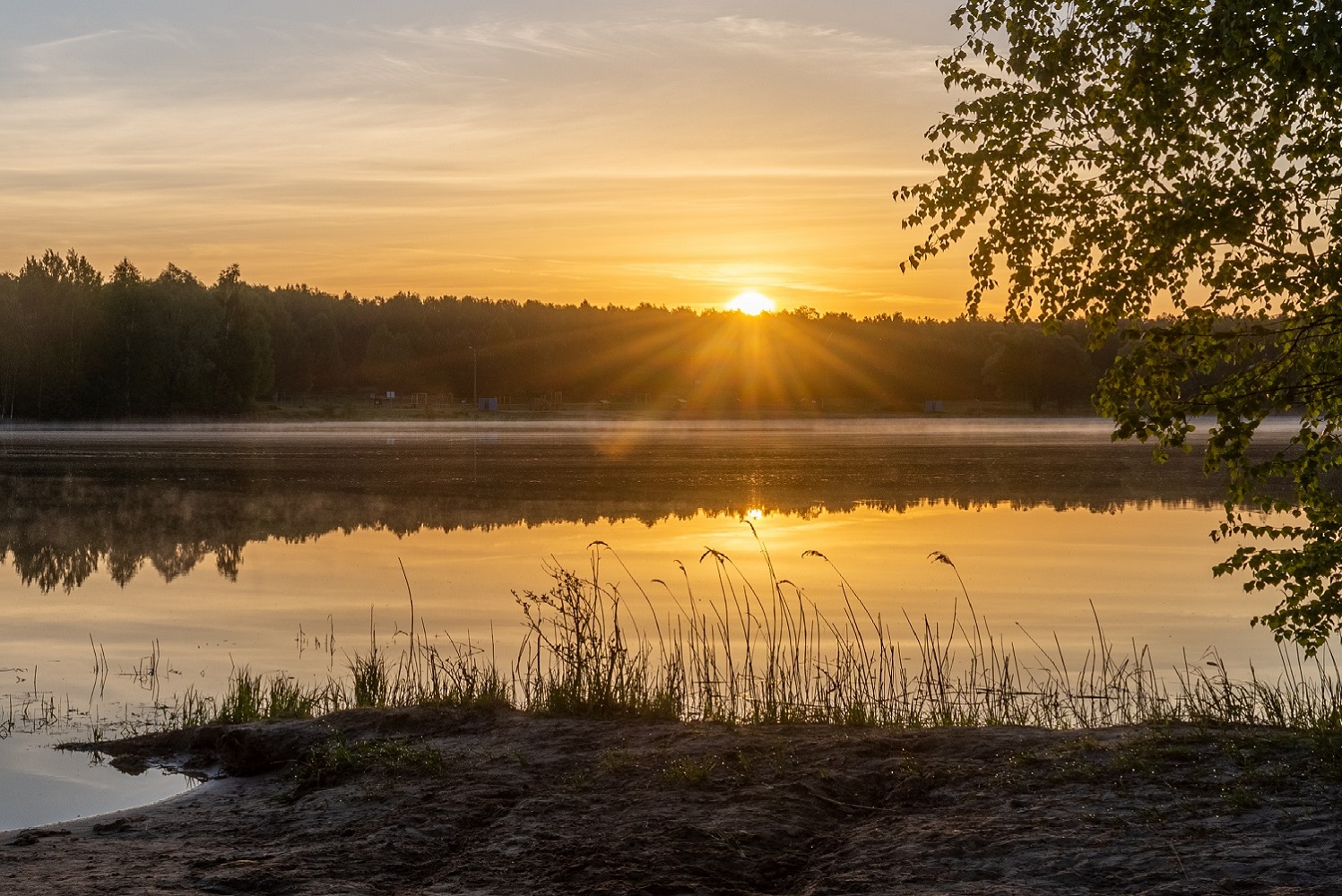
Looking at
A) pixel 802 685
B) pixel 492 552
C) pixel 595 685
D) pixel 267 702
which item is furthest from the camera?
pixel 492 552

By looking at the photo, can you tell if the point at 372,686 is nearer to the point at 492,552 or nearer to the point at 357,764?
the point at 357,764

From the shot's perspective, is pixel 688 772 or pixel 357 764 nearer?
pixel 688 772

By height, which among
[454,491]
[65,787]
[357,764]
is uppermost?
[454,491]

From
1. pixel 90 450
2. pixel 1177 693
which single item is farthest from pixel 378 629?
pixel 90 450

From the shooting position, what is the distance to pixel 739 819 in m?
7.71

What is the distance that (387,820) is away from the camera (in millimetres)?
8000

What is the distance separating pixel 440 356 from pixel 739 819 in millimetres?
161359

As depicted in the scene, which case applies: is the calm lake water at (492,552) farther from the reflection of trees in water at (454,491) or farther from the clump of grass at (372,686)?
the clump of grass at (372,686)

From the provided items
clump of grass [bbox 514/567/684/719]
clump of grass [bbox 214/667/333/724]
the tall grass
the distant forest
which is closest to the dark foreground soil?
clump of grass [bbox 514/567/684/719]

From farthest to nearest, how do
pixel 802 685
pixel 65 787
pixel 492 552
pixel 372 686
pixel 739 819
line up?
1. pixel 492 552
2. pixel 802 685
3. pixel 372 686
4. pixel 65 787
5. pixel 739 819

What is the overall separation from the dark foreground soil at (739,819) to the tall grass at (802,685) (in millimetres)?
1182

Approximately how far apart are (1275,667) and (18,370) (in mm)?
115088

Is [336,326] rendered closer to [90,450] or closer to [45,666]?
[90,450]

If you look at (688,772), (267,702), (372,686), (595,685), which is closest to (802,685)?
(595,685)
